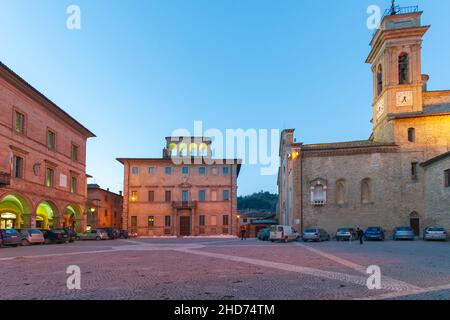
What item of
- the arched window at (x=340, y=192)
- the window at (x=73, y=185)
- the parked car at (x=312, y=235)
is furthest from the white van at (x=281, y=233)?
the window at (x=73, y=185)

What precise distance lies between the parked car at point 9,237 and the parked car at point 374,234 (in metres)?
27.7

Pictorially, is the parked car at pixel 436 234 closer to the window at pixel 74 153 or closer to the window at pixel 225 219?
the window at pixel 225 219

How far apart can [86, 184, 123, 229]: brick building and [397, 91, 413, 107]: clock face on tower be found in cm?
3767

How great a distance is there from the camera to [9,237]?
25.1 m

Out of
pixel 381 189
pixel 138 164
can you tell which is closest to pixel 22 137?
pixel 138 164

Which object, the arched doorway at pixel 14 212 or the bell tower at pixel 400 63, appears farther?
the bell tower at pixel 400 63

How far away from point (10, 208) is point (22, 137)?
21.0 feet

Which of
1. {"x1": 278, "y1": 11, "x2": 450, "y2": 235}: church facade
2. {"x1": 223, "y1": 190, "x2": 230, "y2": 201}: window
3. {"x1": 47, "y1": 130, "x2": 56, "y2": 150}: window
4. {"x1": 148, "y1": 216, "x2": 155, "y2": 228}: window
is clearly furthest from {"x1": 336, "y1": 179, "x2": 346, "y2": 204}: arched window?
{"x1": 47, "y1": 130, "x2": 56, "y2": 150}: window

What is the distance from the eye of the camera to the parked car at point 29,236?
2717cm

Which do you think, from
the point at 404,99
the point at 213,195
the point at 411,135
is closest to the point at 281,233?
the point at 411,135

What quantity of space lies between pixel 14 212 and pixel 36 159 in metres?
4.76

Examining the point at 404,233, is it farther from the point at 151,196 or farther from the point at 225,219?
the point at 151,196

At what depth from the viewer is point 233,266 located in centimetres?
1298

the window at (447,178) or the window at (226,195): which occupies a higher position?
the window at (447,178)
